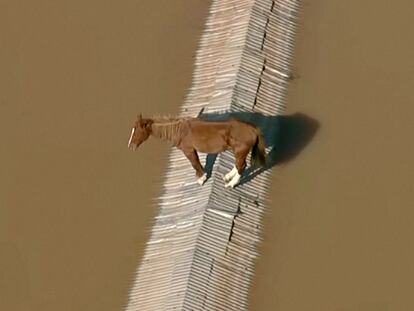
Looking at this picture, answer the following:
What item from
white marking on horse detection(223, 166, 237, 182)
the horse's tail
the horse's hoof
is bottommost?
the horse's hoof

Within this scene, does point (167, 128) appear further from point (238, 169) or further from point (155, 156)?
point (155, 156)

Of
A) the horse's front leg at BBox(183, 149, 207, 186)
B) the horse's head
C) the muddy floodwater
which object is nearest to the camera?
the horse's head

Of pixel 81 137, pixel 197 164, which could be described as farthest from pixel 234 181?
pixel 81 137

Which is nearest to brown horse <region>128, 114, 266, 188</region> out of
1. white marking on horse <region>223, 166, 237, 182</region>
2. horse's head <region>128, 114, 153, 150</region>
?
horse's head <region>128, 114, 153, 150</region>

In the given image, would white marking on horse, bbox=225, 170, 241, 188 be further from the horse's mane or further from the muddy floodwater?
the horse's mane

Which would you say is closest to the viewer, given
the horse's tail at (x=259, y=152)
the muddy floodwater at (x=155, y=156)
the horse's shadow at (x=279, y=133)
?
the horse's tail at (x=259, y=152)

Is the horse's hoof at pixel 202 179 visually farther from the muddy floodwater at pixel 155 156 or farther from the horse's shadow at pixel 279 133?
the muddy floodwater at pixel 155 156

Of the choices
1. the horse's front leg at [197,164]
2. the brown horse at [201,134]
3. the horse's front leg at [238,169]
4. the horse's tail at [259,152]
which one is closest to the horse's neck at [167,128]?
the brown horse at [201,134]
